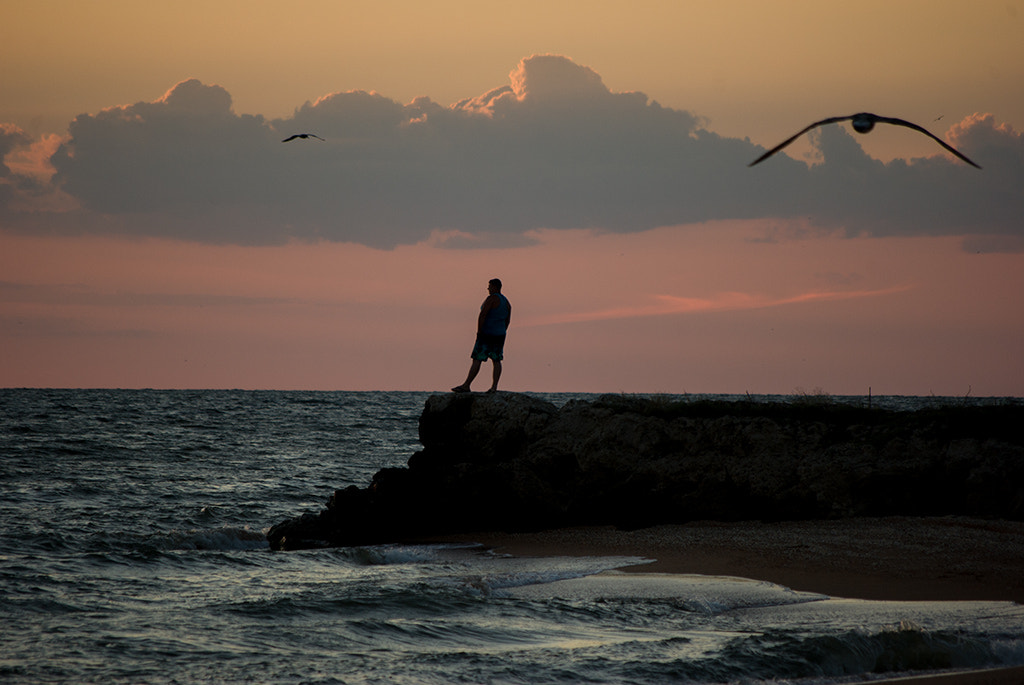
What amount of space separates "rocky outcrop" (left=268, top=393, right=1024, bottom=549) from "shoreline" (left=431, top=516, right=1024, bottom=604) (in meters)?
0.40

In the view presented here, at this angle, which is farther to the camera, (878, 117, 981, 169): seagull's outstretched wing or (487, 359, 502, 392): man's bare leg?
(487, 359, 502, 392): man's bare leg

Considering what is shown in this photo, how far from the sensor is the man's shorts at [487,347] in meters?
15.3

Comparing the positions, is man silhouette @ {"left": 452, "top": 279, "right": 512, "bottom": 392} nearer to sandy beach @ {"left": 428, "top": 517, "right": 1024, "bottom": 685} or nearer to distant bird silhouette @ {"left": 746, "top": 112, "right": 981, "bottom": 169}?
sandy beach @ {"left": 428, "top": 517, "right": 1024, "bottom": 685}

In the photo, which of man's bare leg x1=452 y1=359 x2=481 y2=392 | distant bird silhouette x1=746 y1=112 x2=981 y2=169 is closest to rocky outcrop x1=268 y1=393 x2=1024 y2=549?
man's bare leg x1=452 y1=359 x2=481 y2=392

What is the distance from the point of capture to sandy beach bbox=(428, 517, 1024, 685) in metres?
9.26

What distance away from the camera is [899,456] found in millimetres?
12219

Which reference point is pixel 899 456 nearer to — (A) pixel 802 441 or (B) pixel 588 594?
(A) pixel 802 441

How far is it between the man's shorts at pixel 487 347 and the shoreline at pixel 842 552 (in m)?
3.34

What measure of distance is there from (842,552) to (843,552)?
1 cm

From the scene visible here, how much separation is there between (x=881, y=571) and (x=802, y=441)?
11.1 feet

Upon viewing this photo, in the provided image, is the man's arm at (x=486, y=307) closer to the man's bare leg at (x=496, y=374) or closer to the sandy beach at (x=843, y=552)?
the man's bare leg at (x=496, y=374)

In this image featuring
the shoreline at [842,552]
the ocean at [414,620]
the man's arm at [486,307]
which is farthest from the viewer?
the man's arm at [486,307]

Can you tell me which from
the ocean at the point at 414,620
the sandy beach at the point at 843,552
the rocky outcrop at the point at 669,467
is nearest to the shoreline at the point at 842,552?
the sandy beach at the point at 843,552

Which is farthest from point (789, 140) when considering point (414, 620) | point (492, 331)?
point (492, 331)
